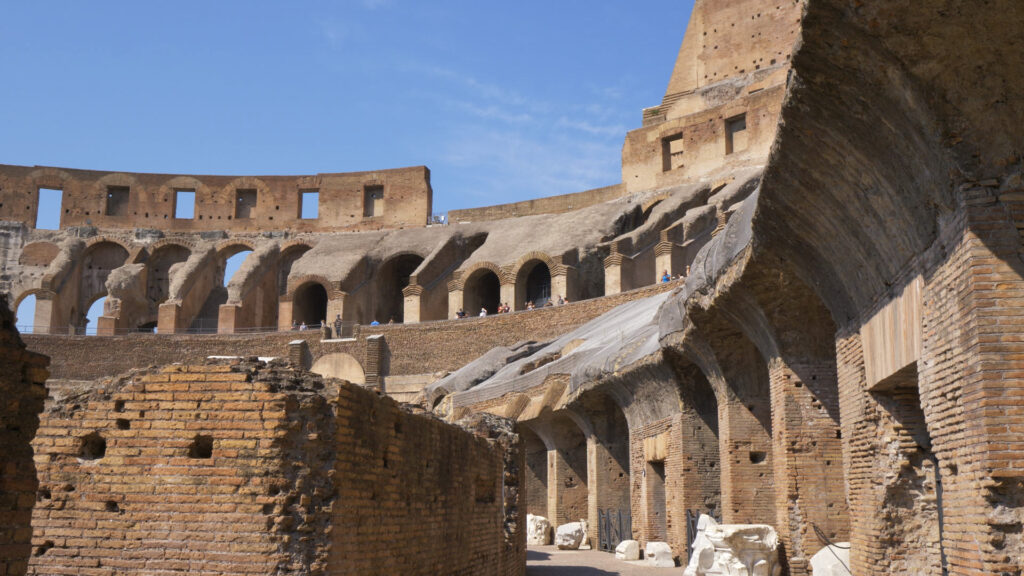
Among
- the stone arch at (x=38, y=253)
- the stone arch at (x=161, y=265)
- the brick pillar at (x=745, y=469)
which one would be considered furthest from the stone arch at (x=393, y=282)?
the brick pillar at (x=745, y=469)

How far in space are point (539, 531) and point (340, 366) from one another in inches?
672

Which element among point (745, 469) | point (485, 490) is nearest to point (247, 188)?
point (745, 469)

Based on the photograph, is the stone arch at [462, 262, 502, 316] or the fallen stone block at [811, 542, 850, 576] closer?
the fallen stone block at [811, 542, 850, 576]

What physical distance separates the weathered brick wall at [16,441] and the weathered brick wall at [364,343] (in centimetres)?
2703

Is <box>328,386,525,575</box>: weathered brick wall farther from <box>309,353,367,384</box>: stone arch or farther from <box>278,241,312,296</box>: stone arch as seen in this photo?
<box>278,241,312,296</box>: stone arch

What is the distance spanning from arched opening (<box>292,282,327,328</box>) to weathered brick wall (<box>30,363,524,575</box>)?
3606 centimetres

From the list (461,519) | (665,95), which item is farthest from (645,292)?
(461,519)

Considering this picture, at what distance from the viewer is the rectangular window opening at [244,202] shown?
4859 centimetres

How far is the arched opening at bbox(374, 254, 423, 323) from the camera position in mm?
43500

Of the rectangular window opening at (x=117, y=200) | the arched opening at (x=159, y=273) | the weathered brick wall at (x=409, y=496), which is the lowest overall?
the weathered brick wall at (x=409, y=496)

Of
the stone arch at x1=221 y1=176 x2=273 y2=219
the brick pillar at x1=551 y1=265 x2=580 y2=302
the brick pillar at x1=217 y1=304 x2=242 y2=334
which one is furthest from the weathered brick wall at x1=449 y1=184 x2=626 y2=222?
the brick pillar at x1=217 y1=304 x2=242 y2=334

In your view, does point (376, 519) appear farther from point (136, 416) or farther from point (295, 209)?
point (295, 209)

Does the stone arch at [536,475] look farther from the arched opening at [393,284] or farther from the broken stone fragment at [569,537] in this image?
the arched opening at [393,284]

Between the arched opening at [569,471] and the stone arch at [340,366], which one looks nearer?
the arched opening at [569,471]
